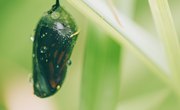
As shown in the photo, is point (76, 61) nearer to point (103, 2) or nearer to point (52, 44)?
point (52, 44)

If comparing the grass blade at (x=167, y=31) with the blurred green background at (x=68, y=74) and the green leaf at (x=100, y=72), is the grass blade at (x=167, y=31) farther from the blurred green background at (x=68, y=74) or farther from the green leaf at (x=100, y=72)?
the blurred green background at (x=68, y=74)

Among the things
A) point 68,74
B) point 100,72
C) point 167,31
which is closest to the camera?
point 167,31

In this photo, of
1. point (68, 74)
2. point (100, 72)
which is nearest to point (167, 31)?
point (100, 72)

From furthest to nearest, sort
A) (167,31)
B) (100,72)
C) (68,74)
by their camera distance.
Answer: (68,74), (100,72), (167,31)

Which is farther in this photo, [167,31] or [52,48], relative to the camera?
[52,48]

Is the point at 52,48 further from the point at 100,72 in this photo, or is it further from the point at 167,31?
the point at 167,31

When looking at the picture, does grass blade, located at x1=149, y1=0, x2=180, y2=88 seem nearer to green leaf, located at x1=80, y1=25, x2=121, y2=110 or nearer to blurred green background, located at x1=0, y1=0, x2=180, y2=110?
green leaf, located at x1=80, y1=25, x2=121, y2=110

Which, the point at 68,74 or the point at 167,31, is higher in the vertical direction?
the point at 68,74

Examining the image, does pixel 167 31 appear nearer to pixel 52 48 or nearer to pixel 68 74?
pixel 52 48

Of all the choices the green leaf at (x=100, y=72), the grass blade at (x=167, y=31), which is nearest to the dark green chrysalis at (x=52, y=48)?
the green leaf at (x=100, y=72)
